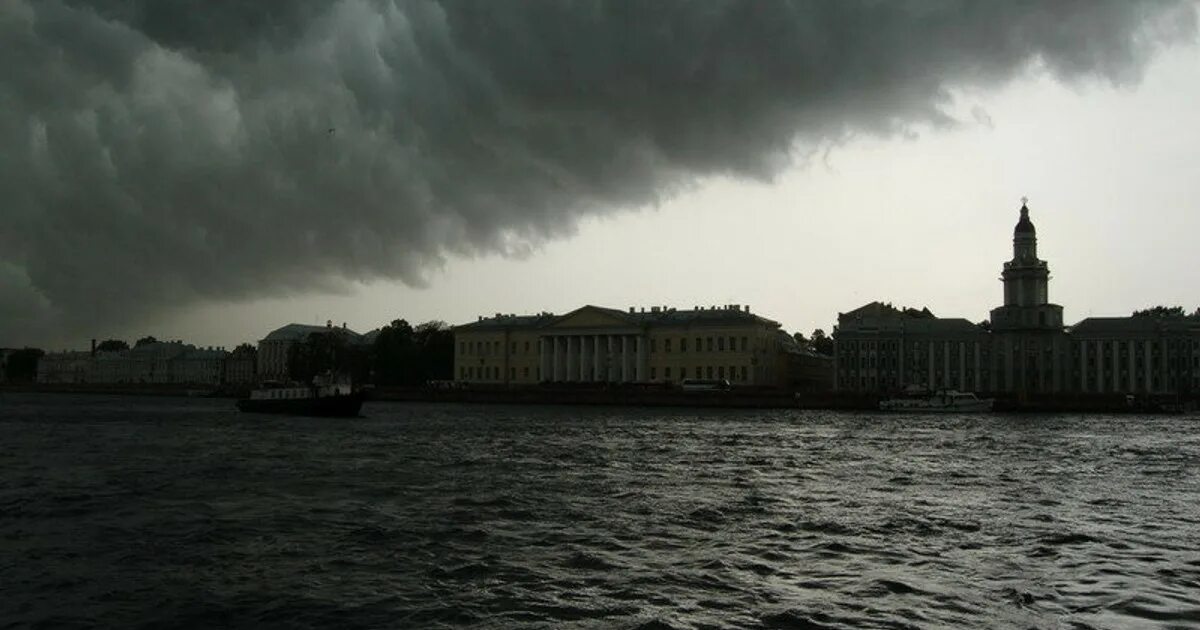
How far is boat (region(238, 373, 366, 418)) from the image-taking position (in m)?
62.6

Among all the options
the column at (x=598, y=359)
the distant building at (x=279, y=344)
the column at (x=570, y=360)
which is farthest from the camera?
the distant building at (x=279, y=344)

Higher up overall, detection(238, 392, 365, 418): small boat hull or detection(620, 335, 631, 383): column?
detection(620, 335, 631, 383): column

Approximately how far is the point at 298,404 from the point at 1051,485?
50923 mm

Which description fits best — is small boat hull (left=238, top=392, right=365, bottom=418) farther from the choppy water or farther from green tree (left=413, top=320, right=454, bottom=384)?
green tree (left=413, top=320, right=454, bottom=384)

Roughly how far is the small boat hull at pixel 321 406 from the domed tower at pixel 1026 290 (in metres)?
74.3

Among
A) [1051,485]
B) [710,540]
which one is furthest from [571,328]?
[710,540]

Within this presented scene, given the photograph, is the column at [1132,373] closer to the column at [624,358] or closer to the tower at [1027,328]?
the tower at [1027,328]

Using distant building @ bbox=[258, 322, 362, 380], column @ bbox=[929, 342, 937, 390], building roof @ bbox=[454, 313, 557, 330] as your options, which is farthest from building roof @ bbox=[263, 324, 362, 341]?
column @ bbox=[929, 342, 937, 390]

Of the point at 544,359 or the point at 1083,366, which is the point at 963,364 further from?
the point at 544,359

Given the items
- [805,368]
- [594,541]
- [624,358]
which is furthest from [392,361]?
[594,541]

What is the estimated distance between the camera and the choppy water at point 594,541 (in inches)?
432

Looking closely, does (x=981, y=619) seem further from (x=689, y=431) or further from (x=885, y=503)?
(x=689, y=431)

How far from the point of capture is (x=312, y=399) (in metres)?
63.9

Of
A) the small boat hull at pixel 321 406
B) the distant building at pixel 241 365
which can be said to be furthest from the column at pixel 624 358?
the distant building at pixel 241 365
